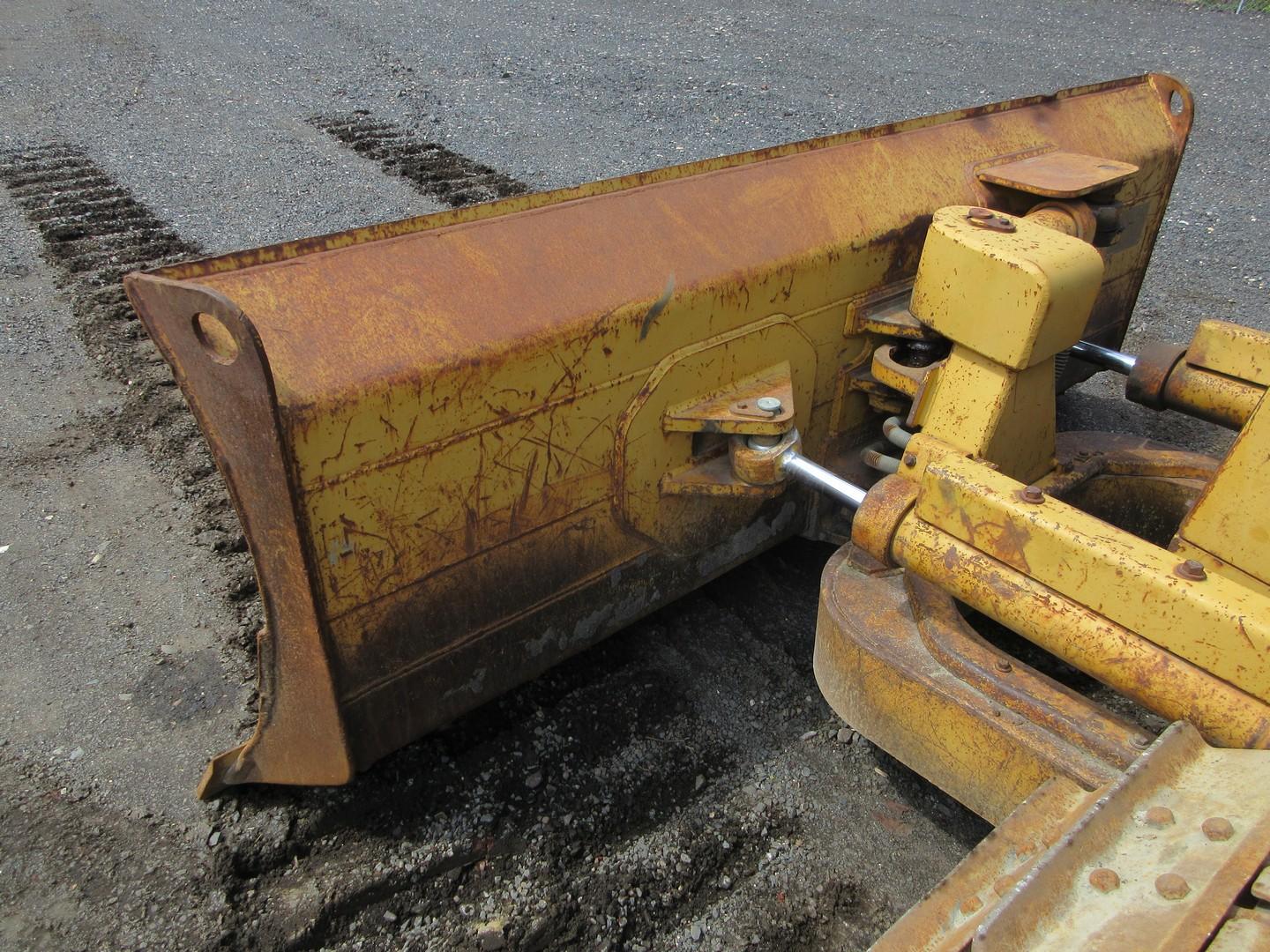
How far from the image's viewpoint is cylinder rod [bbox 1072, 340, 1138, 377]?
2635mm

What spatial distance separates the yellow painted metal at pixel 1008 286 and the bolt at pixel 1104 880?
1113 mm

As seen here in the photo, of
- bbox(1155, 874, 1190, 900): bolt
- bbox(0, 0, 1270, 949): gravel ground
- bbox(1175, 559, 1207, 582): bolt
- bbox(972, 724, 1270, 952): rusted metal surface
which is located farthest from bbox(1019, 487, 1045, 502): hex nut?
bbox(0, 0, 1270, 949): gravel ground

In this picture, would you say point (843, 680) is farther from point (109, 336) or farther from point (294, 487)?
point (109, 336)

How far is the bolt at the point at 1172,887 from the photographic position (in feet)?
4.03

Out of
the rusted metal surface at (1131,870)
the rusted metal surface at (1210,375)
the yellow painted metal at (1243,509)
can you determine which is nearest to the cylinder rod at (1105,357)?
the rusted metal surface at (1210,375)

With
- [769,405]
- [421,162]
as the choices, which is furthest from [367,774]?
[421,162]

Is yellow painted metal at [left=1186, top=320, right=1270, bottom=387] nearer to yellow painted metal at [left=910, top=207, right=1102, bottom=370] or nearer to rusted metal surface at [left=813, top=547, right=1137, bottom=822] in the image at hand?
yellow painted metal at [left=910, top=207, right=1102, bottom=370]

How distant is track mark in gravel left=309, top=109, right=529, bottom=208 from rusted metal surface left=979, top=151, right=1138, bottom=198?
3.40 m

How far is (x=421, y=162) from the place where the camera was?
6230 mm

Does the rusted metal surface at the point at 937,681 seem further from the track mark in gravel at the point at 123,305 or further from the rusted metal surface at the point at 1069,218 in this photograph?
the track mark in gravel at the point at 123,305

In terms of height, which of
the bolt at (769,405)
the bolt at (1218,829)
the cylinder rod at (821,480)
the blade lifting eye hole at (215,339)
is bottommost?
the cylinder rod at (821,480)

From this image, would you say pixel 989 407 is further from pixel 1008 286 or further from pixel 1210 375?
pixel 1210 375

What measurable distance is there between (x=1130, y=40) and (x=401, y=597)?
10.6 meters

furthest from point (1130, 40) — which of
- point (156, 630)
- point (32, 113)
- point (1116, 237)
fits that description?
point (156, 630)
